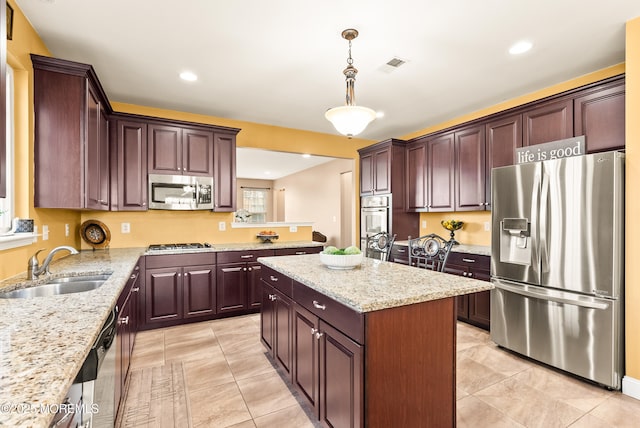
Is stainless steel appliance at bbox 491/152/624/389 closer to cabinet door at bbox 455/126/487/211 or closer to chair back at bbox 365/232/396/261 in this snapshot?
cabinet door at bbox 455/126/487/211

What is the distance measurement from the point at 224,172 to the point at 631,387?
14.0ft

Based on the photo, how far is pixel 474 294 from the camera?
3453mm

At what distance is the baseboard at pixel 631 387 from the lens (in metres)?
2.15

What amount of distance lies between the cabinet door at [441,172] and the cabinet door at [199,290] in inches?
121

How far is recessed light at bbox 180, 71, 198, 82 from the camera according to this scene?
10.1 feet

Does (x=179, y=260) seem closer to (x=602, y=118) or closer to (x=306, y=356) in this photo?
(x=306, y=356)

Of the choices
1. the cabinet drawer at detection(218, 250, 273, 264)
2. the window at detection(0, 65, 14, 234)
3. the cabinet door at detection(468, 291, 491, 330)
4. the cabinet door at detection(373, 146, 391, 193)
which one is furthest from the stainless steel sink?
the cabinet door at detection(373, 146, 391, 193)

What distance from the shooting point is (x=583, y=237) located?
7.70 ft

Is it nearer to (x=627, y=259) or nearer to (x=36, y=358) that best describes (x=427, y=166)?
(x=627, y=259)

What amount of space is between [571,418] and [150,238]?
14.2ft

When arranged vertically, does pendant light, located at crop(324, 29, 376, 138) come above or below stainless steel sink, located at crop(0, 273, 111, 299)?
above

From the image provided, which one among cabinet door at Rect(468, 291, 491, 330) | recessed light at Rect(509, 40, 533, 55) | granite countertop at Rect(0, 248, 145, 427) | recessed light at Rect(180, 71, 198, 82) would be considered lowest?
cabinet door at Rect(468, 291, 491, 330)

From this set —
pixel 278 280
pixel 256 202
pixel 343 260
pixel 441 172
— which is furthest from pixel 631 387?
pixel 256 202

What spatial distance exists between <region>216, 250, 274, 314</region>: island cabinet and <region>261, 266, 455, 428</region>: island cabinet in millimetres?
2121
